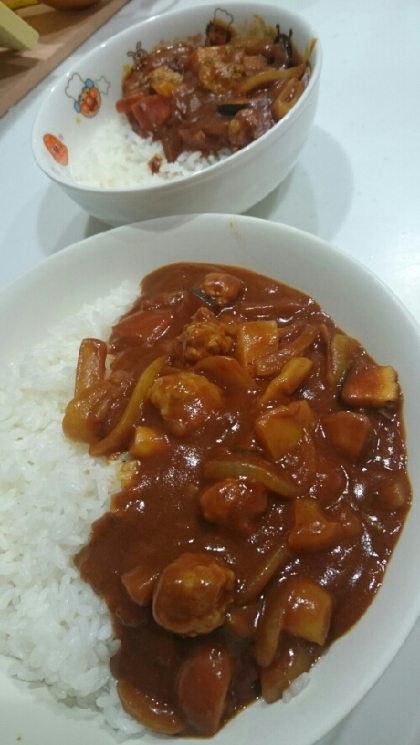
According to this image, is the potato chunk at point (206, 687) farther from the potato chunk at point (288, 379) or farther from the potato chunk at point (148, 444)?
the potato chunk at point (288, 379)

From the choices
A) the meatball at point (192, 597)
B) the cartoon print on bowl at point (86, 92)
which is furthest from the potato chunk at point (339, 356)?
the cartoon print on bowl at point (86, 92)

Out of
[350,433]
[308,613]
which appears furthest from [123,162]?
[308,613]

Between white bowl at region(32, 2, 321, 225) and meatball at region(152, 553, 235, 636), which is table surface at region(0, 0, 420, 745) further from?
meatball at region(152, 553, 235, 636)

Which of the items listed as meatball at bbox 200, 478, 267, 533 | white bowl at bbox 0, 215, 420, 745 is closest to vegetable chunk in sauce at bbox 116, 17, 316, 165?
white bowl at bbox 0, 215, 420, 745

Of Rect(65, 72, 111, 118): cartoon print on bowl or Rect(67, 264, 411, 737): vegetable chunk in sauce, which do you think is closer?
Rect(67, 264, 411, 737): vegetable chunk in sauce

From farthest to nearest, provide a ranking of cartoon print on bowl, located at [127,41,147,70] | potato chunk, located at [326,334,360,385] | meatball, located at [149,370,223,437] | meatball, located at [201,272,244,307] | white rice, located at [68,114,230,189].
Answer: cartoon print on bowl, located at [127,41,147,70]
white rice, located at [68,114,230,189]
meatball, located at [201,272,244,307]
potato chunk, located at [326,334,360,385]
meatball, located at [149,370,223,437]

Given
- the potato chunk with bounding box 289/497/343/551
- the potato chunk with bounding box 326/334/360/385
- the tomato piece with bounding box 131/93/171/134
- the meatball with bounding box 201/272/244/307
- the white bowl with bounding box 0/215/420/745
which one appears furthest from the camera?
the tomato piece with bounding box 131/93/171/134
